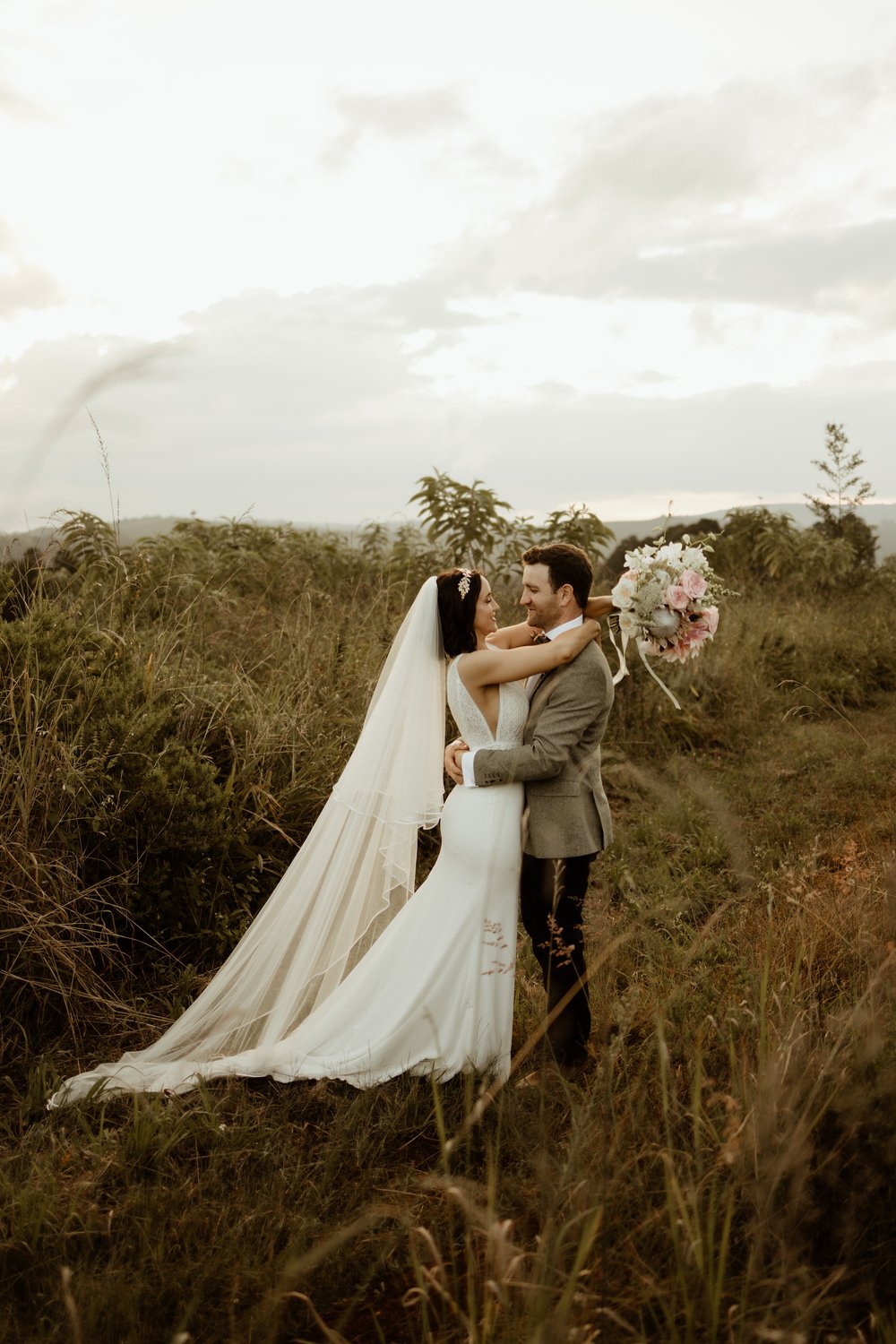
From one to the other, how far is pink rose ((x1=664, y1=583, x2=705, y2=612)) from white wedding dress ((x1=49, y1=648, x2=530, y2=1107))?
2.66 feet

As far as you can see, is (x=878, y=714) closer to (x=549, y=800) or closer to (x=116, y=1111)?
(x=549, y=800)

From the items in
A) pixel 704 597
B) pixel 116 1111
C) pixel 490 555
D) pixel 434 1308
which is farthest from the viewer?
pixel 490 555

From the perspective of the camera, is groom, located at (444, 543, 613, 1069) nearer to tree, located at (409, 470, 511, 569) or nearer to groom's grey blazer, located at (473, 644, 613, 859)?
groom's grey blazer, located at (473, 644, 613, 859)

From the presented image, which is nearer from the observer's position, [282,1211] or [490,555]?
[282,1211]

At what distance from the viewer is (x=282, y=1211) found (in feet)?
10.0

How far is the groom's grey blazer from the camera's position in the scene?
159 inches

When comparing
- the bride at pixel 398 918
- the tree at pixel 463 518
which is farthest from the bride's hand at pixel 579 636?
the tree at pixel 463 518

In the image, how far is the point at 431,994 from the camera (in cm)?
409

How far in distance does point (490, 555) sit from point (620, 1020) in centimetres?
773

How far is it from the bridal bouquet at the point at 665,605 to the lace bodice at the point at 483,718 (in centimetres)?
59

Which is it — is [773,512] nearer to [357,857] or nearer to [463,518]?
[463,518]

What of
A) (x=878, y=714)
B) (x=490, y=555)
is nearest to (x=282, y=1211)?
(x=490, y=555)

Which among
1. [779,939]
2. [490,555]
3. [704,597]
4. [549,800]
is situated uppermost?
[490,555]

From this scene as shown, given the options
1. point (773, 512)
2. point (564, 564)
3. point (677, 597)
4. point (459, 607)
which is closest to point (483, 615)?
point (459, 607)
